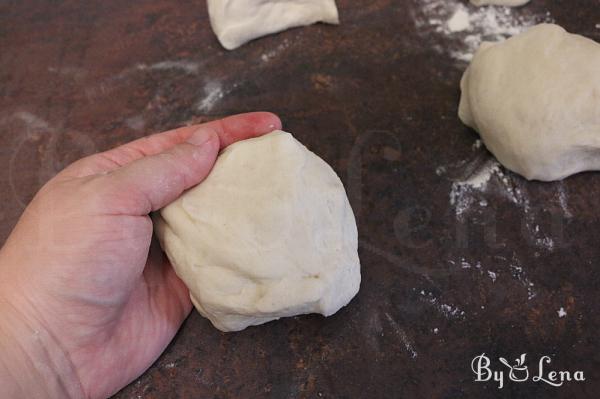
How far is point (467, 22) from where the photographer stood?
2.08 metres

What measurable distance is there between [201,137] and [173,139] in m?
0.20

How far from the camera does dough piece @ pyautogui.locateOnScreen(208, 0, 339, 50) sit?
194 cm

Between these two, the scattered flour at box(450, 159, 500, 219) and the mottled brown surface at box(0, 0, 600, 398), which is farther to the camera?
the scattered flour at box(450, 159, 500, 219)

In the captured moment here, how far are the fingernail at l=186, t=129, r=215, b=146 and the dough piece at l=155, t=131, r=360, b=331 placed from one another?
0.11 meters

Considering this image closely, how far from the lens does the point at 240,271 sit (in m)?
1.33

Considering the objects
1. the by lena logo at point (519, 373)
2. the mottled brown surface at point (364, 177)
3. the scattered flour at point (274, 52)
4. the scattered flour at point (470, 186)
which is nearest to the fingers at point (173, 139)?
the mottled brown surface at point (364, 177)

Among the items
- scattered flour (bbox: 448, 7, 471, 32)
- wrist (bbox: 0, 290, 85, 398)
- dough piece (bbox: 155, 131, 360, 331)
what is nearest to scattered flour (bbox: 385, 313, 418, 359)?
dough piece (bbox: 155, 131, 360, 331)

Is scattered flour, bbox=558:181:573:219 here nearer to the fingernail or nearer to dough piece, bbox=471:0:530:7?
dough piece, bbox=471:0:530:7

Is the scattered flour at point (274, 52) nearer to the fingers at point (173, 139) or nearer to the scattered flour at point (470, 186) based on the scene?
the fingers at point (173, 139)

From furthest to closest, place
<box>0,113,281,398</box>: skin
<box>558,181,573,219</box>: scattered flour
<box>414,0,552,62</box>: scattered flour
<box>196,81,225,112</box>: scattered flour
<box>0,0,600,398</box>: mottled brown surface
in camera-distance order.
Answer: <box>414,0,552,62</box>: scattered flour → <box>196,81,225,112</box>: scattered flour → <box>558,181,573,219</box>: scattered flour → <box>0,0,600,398</box>: mottled brown surface → <box>0,113,281,398</box>: skin

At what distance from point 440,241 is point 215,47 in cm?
110

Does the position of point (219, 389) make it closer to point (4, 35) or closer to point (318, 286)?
point (318, 286)

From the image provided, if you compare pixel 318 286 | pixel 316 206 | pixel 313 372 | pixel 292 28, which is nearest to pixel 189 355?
pixel 313 372

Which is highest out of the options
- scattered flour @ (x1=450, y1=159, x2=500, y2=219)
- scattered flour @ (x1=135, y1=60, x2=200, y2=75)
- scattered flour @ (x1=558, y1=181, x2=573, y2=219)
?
scattered flour @ (x1=135, y1=60, x2=200, y2=75)
